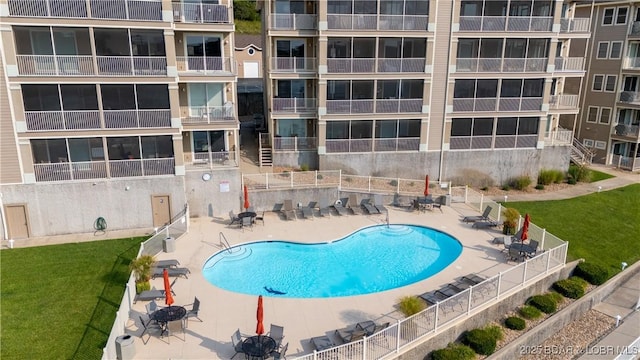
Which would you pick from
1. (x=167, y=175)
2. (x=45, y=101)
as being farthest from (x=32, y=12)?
(x=167, y=175)

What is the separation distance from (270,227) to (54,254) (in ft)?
33.8

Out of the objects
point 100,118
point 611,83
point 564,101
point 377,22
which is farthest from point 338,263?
point 611,83

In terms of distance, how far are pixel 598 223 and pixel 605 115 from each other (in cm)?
1713

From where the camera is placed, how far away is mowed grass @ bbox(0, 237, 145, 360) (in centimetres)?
1434

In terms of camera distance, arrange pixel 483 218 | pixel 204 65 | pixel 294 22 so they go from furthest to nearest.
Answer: pixel 294 22 → pixel 204 65 → pixel 483 218

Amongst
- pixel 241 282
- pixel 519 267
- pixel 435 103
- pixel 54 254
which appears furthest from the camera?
pixel 435 103

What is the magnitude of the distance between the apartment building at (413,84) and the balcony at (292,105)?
0.07m

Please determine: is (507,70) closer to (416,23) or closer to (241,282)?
(416,23)

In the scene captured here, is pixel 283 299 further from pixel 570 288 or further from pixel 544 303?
pixel 570 288

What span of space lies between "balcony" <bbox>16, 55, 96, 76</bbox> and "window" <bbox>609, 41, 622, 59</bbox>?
38.9 metres

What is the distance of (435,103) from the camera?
29.9 m

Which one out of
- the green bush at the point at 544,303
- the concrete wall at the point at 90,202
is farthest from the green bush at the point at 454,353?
the concrete wall at the point at 90,202

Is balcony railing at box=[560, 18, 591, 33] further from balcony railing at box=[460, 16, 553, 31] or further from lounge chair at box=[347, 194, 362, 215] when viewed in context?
lounge chair at box=[347, 194, 362, 215]

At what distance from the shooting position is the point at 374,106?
29391mm
